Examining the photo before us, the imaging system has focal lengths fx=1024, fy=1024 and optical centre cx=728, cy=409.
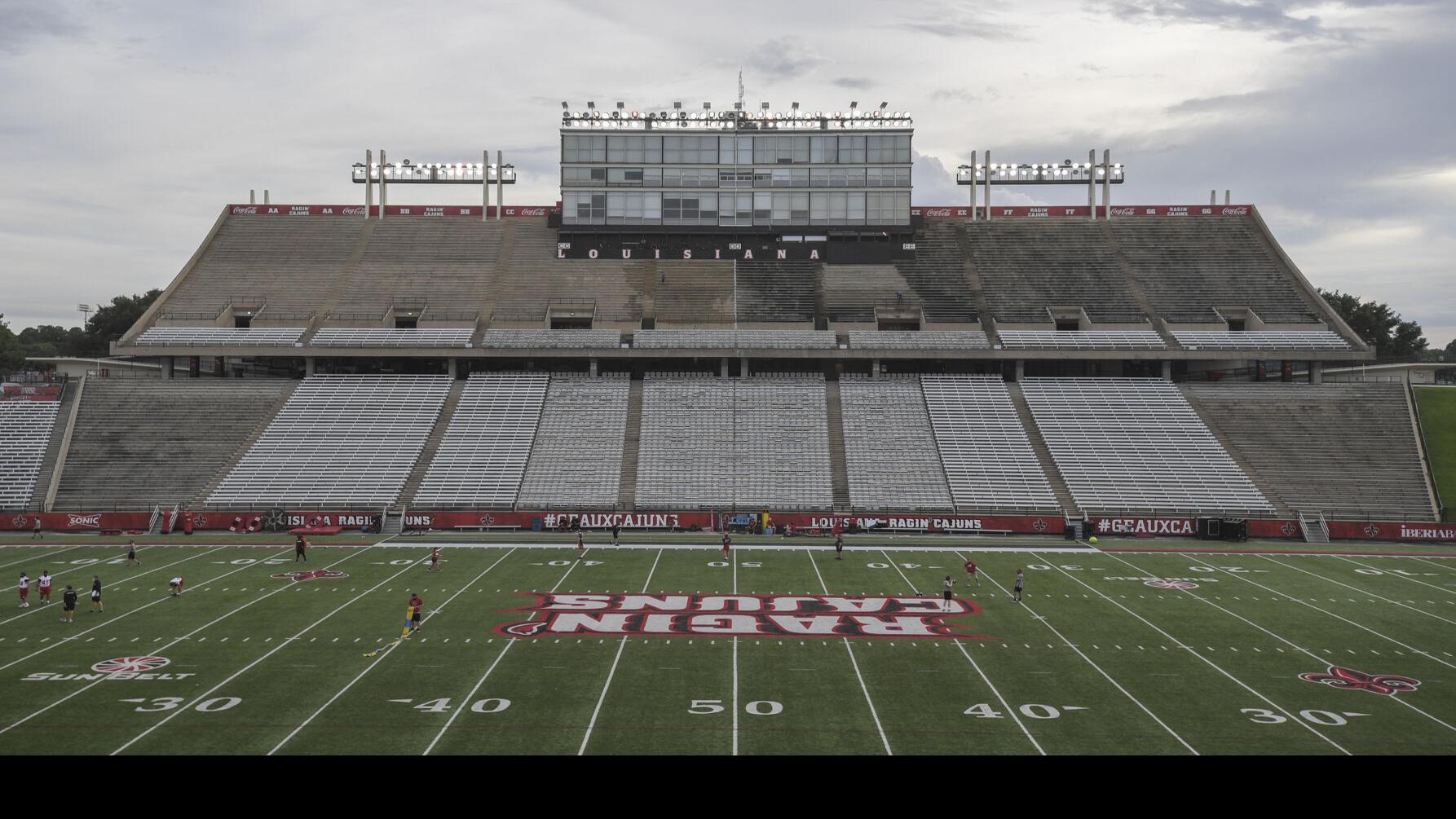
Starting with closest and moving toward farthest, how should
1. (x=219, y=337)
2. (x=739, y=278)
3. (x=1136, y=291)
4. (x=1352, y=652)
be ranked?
(x=1352, y=652), (x=219, y=337), (x=1136, y=291), (x=739, y=278)

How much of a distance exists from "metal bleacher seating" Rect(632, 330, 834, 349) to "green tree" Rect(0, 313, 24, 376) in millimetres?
53646

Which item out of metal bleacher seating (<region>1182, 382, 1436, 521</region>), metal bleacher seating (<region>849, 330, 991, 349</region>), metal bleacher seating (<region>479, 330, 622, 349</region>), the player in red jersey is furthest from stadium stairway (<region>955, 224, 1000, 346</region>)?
the player in red jersey

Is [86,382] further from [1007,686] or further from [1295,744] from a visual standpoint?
[1295,744]

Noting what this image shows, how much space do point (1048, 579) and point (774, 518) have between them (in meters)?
13.8

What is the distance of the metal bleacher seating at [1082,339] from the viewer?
59156 mm

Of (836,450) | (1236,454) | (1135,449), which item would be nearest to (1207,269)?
(1236,454)

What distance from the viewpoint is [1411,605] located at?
30.3 meters

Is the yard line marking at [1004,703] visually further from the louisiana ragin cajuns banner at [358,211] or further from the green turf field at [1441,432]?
the louisiana ragin cajuns banner at [358,211]

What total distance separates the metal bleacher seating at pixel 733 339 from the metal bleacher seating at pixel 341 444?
12268 millimetres

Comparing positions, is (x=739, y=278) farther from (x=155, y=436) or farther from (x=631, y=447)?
(x=155, y=436)

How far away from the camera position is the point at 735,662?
2359 centimetres

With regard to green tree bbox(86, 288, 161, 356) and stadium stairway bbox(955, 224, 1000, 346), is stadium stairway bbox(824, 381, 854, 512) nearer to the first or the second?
stadium stairway bbox(955, 224, 1000, 346)

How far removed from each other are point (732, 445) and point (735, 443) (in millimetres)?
218
